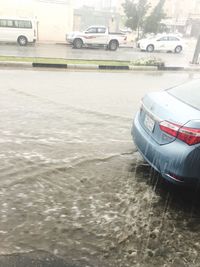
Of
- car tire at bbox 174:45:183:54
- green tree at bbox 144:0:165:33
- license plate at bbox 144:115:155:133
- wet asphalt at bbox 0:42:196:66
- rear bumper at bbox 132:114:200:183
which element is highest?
license plate at bbox 144:115:155:133

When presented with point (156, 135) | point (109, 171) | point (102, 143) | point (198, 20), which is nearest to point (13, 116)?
point (102, 143)

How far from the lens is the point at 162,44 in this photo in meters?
28.3

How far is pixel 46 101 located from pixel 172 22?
58.5 m

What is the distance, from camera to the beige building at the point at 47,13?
2879 cm

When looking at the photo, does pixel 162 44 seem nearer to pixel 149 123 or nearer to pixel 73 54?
pixel 73 54

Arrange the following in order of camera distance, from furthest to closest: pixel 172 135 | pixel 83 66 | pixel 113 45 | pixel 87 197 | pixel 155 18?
1. pixel 155 18
2. pixel 113 45
3. pixel 83 66
4. pixel 87 197
5. pixel 172 135

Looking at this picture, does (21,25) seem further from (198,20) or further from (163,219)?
(198,20)

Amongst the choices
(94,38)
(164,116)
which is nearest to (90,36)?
(94,38)

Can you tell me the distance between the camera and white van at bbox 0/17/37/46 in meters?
24.4

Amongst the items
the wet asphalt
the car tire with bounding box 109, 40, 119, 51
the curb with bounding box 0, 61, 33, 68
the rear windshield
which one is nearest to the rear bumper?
the rear windshield

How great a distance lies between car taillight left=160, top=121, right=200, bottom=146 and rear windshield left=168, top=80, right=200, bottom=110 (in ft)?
1.73

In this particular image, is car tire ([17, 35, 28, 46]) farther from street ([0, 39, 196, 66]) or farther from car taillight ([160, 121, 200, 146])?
car taillight ([160, 121, 200, 146])

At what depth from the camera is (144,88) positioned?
11281 mm

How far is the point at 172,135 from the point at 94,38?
23.7 meters
